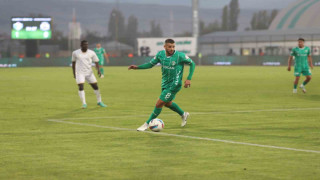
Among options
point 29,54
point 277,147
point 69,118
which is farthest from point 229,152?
point 29,54

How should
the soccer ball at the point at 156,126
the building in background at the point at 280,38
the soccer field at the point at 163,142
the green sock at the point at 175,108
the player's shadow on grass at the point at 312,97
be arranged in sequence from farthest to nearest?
1. the building in background at the point at 280,38
2. the player's shadow on grass at the point at 312,97
3. the green sock at the point at 175,108
4. the soccer ball at the point at 156,126
5. the soccer field at the point at 163,142

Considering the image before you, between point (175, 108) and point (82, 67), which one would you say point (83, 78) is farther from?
point (175, 108)

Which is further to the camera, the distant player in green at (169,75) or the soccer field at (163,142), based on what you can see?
the distant player in green at (169,75)

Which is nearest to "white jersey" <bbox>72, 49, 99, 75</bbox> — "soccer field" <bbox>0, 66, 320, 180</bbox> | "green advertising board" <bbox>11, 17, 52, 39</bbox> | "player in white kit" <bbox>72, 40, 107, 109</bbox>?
"player in white kit" <bbox>72, 40, 107, 109</bbox>

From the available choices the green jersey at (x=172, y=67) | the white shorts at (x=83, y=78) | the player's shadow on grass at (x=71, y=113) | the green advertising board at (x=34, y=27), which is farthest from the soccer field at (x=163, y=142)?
the green advertising board at (x=34, y=27)

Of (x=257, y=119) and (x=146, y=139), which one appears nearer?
(x=146, y=139)

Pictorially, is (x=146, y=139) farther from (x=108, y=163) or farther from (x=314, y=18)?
(x=314, y=18)

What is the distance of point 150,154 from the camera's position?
35.3 feet

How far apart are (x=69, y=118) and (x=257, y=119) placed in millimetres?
4695

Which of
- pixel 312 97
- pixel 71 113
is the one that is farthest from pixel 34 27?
pixel 71 113

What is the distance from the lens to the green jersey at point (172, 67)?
14047 mm

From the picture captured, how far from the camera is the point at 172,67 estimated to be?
14.1 metres

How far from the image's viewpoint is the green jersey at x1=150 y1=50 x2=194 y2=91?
46.1 ft

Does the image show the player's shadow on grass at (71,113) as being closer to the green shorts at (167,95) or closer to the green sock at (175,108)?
the green sock at (175,108)
